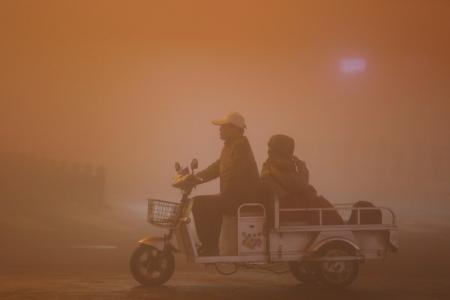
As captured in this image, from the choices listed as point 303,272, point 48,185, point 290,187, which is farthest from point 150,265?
point 48,185

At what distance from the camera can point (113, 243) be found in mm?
16578

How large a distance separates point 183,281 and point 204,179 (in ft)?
4.51

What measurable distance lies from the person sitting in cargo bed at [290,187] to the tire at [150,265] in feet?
4.62

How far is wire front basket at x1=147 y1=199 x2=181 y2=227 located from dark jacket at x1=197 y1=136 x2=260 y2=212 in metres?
0.58

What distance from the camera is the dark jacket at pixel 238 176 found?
29.7ft

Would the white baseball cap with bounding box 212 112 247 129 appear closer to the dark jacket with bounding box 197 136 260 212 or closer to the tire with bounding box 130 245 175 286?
the dark jacket with bounding box 197 136 260 212

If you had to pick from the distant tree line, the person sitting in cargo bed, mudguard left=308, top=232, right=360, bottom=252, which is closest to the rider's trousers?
the person sitting in cargo bed

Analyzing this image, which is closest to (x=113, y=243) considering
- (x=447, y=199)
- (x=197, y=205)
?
(x=197, y=205)

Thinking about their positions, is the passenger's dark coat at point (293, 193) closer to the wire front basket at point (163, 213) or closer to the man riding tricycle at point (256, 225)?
the man riding tricycle at point (256, 225)

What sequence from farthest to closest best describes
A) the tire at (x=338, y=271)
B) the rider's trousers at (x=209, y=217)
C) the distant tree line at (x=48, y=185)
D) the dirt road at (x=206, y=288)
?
the distant tree line at (x=48, y=185) < the tire at (x=338, y=271) < the rider's trousers at (x=209, y=217) < the dirt road at (x=206, y=288)

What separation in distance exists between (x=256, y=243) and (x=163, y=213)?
1101 millimetres

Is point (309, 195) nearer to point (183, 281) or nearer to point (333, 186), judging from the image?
point (183, 281)

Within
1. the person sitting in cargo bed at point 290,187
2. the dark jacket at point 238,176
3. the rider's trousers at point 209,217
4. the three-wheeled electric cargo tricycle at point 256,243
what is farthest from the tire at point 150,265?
the person sitting in cargo bed at point 290,187

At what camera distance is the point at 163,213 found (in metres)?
9.15
